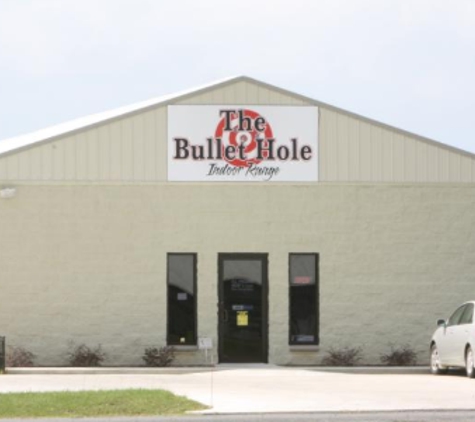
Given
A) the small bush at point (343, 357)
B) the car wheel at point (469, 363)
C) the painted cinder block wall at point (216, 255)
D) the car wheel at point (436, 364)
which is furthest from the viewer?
the small bush at point (343, 357)

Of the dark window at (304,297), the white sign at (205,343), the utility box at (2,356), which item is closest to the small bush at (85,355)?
the white sign at (205,343)

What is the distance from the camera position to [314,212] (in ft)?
95.6

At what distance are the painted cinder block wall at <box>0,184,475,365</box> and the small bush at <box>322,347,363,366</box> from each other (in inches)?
6.6

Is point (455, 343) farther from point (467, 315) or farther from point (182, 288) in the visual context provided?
point (182, 288)

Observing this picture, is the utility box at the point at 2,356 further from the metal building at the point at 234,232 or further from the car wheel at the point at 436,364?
the car wheel at the point at 436,364

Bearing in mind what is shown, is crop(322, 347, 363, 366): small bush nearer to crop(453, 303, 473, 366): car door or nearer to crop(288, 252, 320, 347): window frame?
crop(288, 252, 320, 347): window frame

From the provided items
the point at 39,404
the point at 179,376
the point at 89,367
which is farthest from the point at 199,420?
the point at 89,367

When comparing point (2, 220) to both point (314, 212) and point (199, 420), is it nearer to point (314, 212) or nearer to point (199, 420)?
point (314, 212)

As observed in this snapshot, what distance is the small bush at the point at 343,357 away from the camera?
94.0 feet

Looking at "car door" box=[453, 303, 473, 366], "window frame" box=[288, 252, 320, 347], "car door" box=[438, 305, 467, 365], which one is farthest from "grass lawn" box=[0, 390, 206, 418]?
"window frame" box=[288, 252, 320, 347]

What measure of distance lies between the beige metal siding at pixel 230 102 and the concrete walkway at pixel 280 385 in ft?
14.4

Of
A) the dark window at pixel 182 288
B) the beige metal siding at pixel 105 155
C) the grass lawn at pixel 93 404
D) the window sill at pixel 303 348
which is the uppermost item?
the beige metal siding at pixel 105 155

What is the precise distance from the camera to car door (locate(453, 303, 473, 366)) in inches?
981

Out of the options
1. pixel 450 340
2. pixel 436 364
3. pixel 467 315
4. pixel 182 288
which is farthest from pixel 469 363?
pixel 182 288
